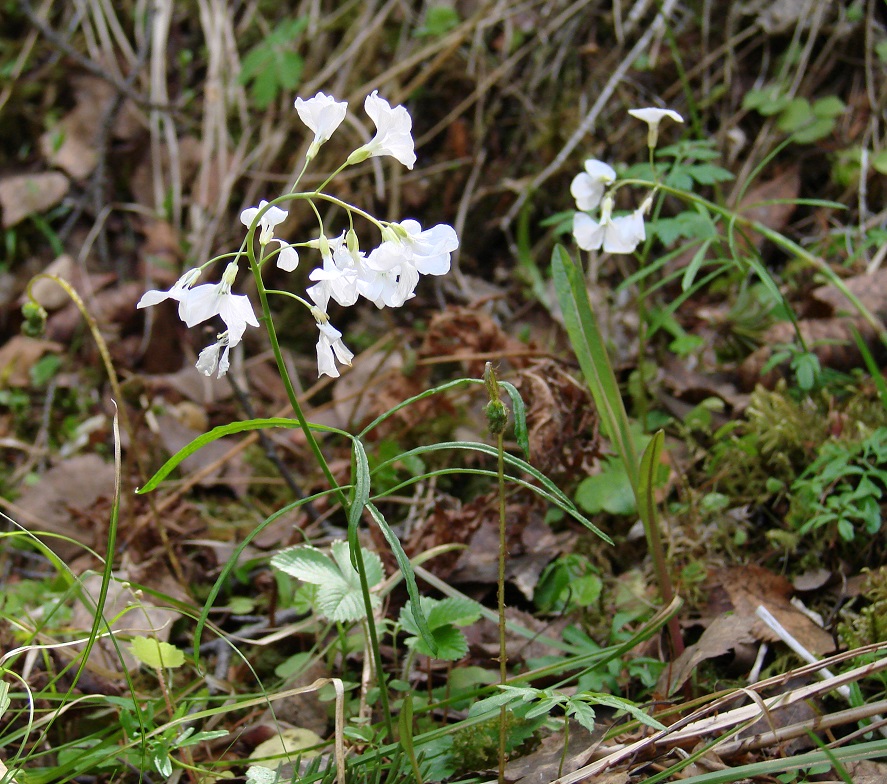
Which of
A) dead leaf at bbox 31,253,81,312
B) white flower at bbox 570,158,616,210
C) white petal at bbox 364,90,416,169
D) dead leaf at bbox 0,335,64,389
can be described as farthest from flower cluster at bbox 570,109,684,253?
dead leaf at bbox 31,253,81,312

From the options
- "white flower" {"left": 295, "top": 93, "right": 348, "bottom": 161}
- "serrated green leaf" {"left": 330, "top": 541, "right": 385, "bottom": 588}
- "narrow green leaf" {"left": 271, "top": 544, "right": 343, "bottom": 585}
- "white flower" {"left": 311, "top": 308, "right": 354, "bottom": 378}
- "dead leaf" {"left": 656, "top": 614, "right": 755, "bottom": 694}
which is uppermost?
"white flower" {"left": 295, "top": 93, "right": 348, "bottom": 161}

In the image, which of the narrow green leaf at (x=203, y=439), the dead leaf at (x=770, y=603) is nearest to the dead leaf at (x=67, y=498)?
the narrow green leaf at (x=203, y=439)

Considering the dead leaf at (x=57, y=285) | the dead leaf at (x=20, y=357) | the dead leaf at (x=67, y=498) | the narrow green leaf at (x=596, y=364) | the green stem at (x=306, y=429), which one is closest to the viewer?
the green stem at (x=306, y=429)

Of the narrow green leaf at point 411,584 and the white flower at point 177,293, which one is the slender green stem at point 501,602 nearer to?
the narrow green leaf at point 411,584

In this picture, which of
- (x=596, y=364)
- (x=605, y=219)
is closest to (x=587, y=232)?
(x=605, y=219)

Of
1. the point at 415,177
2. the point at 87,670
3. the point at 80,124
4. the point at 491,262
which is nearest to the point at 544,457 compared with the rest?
the point at 87,670

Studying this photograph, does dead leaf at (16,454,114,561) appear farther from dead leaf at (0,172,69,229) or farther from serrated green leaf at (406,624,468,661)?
dead leaf at (0,172,69,229)

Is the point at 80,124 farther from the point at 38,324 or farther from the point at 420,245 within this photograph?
the point at 420,245
